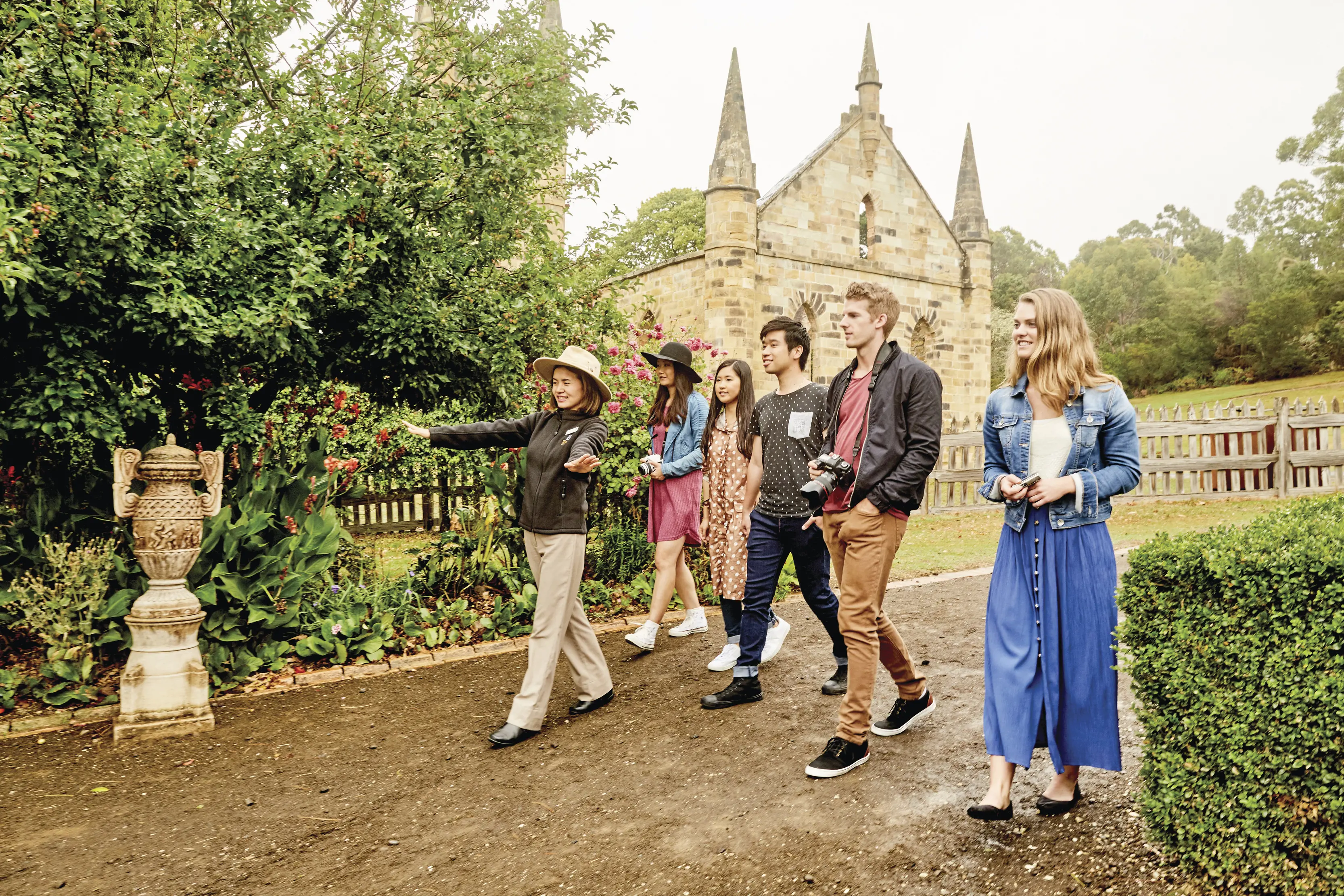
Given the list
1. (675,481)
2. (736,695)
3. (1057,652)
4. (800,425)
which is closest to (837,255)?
(675,481)

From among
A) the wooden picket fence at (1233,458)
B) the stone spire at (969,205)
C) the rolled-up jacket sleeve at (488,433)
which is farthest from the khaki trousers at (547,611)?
the stone spire at (969,205)

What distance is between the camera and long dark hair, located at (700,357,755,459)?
18.0ft

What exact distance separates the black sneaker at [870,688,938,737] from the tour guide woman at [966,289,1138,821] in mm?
867

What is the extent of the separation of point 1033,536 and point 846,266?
726 inches

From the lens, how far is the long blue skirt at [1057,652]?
10.4ft

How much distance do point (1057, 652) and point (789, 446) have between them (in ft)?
6.45

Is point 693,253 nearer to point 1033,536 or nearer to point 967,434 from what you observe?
point 967,434

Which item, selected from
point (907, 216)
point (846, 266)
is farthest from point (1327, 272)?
point (846, 266)

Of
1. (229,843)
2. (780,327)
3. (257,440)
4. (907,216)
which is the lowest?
(229,843)

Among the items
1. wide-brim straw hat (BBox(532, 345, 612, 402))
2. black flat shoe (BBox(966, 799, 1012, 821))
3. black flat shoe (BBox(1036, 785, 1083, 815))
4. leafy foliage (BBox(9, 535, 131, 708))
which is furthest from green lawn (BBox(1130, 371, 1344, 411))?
leafy foliage (BBox(9, 535, 131, 708))

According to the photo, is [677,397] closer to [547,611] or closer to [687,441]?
[687,441]

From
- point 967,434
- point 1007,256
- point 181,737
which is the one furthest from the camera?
point 1007,256

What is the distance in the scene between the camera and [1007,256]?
77438 millimetres

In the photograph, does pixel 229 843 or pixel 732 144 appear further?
pixel 732 144
